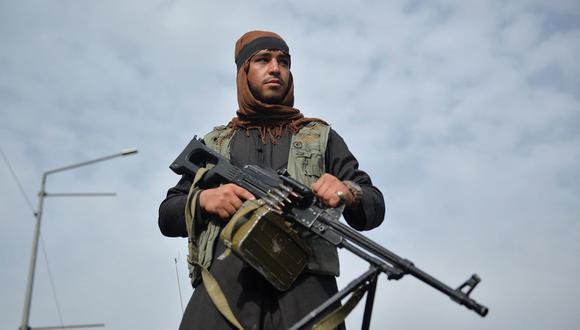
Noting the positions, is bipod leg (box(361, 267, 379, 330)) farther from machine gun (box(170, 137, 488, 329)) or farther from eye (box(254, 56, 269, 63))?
eye (box(254, 56, 269, 63))

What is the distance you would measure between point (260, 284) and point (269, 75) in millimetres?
1801

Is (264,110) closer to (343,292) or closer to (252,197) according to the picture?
(252,197)

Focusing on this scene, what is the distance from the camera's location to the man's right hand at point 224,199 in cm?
415

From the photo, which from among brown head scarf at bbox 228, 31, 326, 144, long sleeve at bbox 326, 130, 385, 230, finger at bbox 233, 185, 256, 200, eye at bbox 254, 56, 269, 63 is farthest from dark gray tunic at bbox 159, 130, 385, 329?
eye at bbox 254, 56, 269, 63

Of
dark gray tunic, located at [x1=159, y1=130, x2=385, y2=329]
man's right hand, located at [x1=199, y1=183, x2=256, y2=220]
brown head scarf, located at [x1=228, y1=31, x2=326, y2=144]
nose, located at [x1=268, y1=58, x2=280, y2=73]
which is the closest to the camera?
dark gray tunic, located at [x1=159, y1=130, x2=385, y2=329]

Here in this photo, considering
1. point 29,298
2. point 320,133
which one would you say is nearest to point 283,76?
point 320,133

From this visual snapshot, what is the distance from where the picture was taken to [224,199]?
13.7 feet

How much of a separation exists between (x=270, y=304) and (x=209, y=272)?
0.47 metres

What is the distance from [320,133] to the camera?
4.82 m

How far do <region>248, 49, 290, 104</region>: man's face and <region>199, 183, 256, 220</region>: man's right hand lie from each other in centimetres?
103

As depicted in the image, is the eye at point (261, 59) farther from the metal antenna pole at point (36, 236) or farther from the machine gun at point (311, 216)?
the metal antenna pole at point (36, 236)

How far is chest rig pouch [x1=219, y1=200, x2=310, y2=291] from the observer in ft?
12.6

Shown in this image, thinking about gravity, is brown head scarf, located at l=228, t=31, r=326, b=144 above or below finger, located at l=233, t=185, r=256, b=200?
above

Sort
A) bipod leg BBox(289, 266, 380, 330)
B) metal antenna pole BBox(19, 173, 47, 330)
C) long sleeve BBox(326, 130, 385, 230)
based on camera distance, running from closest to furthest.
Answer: bipod leg BBox(289, 266, 380, 330) → long sleeve BBox(326, 130, 385, 230) → metal antenna pole BBox(19, 173, 47, 330)
